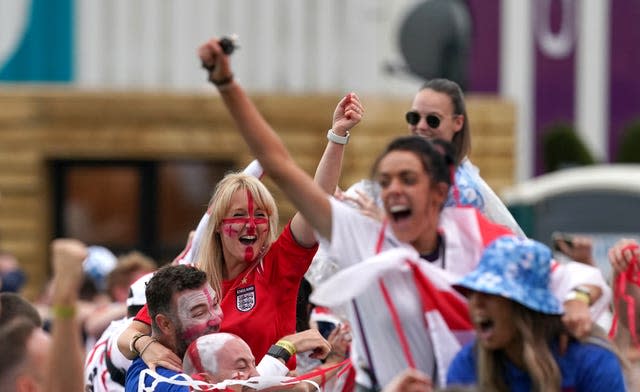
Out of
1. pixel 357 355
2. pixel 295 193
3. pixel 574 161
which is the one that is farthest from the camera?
pixel 574 161

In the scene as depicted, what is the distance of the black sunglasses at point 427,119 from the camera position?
6.06 m

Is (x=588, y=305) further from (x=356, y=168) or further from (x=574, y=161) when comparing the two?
(x=574, y=161)

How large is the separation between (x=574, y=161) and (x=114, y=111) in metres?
5.23

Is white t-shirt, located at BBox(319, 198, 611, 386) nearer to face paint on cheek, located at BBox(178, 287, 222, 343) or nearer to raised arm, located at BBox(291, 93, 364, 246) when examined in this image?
face paint on cheek, located at BBox(178, 287, 222, 343)

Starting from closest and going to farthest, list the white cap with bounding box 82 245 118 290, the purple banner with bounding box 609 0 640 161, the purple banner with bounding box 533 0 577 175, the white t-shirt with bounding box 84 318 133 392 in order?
1. the white t-shirt with bounding box 84 318 133 392
2. the white cap with bounding box 82 245 118 290
3. the purple banner with bounding box 533 0 577 175
4. the purple banner with bounding box 609 0 640 161

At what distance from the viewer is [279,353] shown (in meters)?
5.76

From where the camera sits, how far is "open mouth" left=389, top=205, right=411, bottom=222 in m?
4.81

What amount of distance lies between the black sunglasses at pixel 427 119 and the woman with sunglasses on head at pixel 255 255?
7.4 inches

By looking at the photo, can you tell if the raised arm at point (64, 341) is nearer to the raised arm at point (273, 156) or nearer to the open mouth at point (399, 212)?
the raised arm at point (273, 156)

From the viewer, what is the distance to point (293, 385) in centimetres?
568

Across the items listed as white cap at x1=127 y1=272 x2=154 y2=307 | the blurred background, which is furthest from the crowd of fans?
the blurred background

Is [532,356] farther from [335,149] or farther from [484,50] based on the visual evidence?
[484,50]

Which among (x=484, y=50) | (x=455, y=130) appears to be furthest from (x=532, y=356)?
(x=484, y=50)

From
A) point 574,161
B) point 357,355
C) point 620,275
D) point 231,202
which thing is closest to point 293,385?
point 357,355
